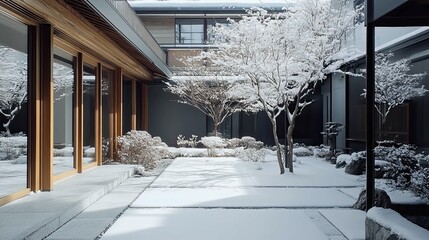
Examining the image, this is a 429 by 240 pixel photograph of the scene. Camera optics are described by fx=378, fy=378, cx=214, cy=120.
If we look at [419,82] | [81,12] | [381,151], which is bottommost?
[381,151]

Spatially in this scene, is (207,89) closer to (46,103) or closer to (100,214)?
(46,103)

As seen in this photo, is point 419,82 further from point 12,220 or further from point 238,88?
point 12,220

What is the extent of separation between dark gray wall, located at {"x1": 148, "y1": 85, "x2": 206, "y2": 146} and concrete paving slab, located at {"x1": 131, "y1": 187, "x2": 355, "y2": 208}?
9.40m

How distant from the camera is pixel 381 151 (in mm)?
5957

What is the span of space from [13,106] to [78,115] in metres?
2.57

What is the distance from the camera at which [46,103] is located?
5.73m

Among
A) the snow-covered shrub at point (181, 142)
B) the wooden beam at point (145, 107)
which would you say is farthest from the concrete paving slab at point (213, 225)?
the wooden beam at point (145, 107)

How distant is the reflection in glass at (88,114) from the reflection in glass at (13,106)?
2.81 meters

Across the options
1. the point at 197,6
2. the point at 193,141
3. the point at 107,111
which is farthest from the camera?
the point at 197,6

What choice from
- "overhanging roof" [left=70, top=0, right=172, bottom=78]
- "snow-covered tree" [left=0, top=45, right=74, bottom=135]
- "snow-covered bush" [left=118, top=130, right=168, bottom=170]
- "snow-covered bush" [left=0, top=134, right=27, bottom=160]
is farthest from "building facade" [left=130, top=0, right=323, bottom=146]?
"snow-covered bush" [left=0, top=134, right=27, bottom=160]

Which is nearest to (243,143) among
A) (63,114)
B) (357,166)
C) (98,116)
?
(357,166)

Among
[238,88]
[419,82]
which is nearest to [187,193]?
[238,88]

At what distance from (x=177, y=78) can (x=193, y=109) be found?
220 centimetres

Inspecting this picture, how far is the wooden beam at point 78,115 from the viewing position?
7.50 m
